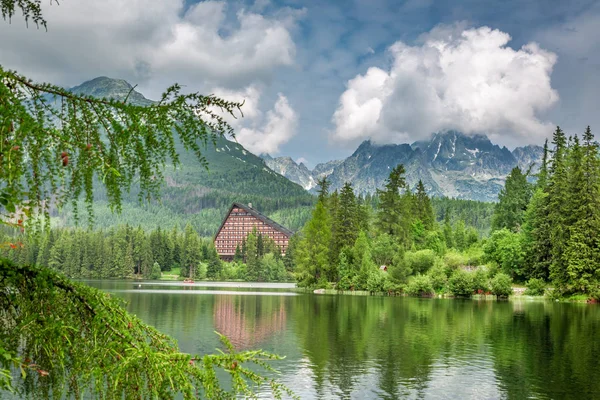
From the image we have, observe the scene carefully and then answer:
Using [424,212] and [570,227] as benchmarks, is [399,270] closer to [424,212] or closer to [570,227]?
[570,227]

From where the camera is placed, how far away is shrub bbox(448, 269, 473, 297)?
6725 cm

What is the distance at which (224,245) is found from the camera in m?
195

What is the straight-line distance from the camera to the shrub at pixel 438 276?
231 feet

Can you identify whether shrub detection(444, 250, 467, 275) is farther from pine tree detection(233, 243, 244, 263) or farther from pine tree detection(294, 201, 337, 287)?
pine tree detection(233, 243, 244, 263)

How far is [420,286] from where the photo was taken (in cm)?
7038

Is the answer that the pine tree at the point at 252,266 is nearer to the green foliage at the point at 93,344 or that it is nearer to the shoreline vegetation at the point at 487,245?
the shoreline vegetation at the point at 487,245

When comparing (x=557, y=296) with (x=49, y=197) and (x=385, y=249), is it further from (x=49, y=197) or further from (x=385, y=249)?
(x=49, y=197)

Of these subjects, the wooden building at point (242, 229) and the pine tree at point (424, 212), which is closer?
the pine tree at point (424, 212)

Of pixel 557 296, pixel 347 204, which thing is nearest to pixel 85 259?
pixel 347 204

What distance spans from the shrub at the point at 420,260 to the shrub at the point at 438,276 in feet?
A: 6.66

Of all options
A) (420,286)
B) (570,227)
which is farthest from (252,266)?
(570,227)

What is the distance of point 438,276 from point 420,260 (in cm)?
364

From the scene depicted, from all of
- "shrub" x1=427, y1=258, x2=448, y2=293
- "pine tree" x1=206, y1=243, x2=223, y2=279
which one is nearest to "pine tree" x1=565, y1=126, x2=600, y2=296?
"shrub" x1=427, y1=258, x2=448, y2=293

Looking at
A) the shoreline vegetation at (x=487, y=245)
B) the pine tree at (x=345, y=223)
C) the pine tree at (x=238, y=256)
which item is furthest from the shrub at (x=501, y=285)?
the pine tree at (x=238, y=256)
